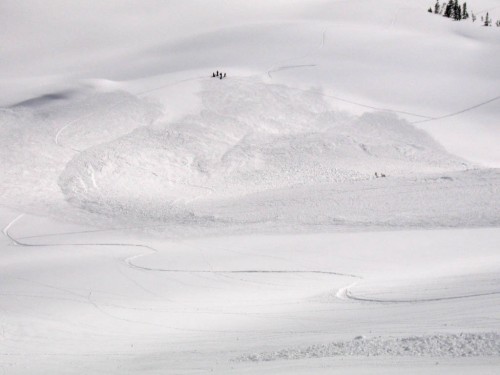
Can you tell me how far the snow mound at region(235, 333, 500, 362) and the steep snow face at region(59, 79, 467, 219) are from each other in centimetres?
891

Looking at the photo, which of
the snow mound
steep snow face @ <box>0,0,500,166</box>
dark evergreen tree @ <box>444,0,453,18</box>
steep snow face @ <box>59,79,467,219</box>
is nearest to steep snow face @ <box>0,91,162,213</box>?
steep snow face @ <box>59,79,467,219</box>

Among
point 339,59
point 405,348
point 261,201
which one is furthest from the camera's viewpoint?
point 339,59

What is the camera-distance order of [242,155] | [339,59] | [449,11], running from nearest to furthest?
[242,155] → [339,59] → [449,11]

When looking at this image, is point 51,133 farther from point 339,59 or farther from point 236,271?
point 236,271

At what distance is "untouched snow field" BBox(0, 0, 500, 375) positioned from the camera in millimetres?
7891

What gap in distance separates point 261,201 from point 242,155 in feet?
10.4

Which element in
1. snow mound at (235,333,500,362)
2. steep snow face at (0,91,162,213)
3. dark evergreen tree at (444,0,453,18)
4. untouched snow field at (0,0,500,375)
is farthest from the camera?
dark evergreen tree at (444,0,453,18)

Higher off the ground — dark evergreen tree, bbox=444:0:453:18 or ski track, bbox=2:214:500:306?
dark evergreen tree, bbox=444:0:453:18

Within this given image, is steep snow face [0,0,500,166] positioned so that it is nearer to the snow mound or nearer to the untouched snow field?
the untouched snow field

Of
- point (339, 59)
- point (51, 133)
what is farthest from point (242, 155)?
point (339, 59)

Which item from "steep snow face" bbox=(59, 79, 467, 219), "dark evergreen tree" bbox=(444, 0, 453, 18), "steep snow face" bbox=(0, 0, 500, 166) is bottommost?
"steep snow face" bbox=(59, 79, 467, 219)

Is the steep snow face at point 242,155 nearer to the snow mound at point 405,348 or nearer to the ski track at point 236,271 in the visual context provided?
the ski track at point 236,271

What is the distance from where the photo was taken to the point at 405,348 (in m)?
6.28

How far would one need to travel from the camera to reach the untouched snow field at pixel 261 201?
7891 millimetres
